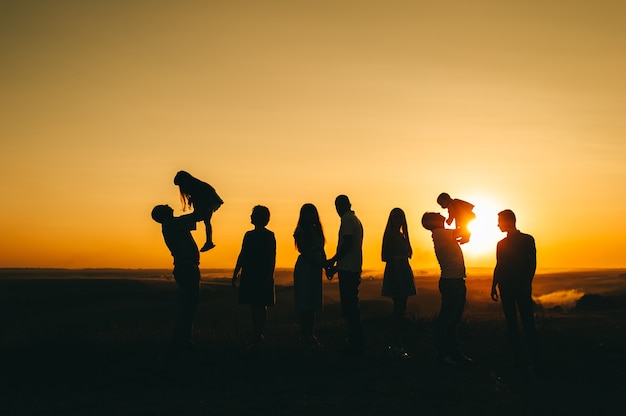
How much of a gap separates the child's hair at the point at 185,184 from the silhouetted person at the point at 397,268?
3.40 m

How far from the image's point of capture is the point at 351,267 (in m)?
10.6

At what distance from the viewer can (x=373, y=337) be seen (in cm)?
1319

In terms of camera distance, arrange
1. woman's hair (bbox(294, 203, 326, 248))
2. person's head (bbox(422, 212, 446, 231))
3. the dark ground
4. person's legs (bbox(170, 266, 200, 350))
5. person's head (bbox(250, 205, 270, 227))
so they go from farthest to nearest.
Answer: woman's hair (bbox(294, 203, 326, 248)) → person's head (bbox(250, 205, 270, 227)) → person's legs (bbox(170, 266, 200, 350)) → person's head (bbox(422, 212, 446, 231)) → the dark ground

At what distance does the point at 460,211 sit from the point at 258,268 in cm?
357

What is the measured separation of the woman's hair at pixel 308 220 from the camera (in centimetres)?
1122

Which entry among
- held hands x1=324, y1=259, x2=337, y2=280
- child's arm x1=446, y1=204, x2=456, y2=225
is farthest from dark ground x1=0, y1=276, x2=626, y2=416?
child's arm x1=446, y1=204, x2=456, y2=225

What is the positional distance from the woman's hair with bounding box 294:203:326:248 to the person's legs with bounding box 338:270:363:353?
101 cm

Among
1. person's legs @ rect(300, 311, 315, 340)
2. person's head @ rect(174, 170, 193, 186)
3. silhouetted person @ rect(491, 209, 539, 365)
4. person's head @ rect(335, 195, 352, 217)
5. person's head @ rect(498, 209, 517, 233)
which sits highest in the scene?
person's head @ rect(174, 170, 193, 186)

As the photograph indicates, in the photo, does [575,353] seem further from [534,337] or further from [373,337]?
[373,337]

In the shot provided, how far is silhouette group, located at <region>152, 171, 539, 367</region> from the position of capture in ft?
32.4

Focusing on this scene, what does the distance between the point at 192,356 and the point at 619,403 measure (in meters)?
6.19

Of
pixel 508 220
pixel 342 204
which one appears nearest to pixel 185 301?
pixel 342 204

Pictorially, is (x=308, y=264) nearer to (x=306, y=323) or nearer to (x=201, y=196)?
(x=306, y=323)

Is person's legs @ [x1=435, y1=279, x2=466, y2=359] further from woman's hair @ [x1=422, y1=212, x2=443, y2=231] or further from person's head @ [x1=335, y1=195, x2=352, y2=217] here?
person's head @ [x1=335, y1=195, x2=352, y2=217]
